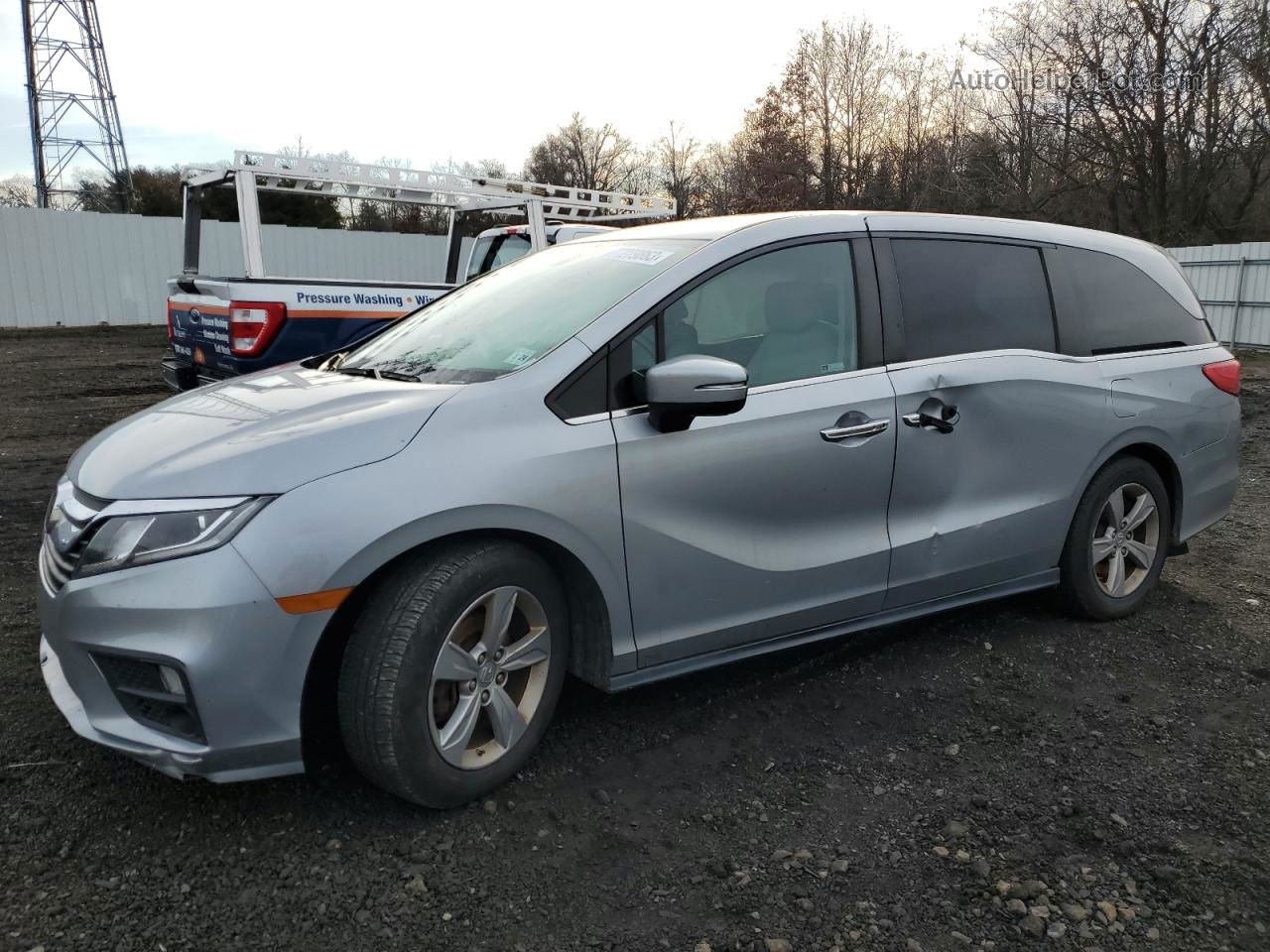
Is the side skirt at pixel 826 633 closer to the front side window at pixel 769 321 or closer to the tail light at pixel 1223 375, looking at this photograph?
the front side window at pixel 769 321

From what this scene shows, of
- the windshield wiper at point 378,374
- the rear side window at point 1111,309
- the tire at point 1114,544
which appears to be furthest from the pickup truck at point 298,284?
the tire at point 1114,544

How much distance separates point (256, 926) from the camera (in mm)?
2252

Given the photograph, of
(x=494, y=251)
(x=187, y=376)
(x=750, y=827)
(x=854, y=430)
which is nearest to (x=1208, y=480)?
(x=854, y=430)

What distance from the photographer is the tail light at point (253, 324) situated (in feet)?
22.1

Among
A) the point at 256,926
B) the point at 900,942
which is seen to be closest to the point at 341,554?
the point at 256,926

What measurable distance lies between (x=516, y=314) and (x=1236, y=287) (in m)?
19.7

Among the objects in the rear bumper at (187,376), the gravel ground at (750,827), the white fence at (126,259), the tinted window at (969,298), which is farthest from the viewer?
the white fence at (126,259)

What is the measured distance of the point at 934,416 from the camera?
3475 mm

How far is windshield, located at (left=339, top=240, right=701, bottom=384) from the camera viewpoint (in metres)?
3.03

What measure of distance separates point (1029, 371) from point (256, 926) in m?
3.22

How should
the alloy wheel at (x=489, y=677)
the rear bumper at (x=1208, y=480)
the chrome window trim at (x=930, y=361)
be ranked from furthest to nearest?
the rear bumper at (x=1208, y=480) → the chrome window trim at (x=930, y=361) → the alloy wheel at (x=489, y=677)

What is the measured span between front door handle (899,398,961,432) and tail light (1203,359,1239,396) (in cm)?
167

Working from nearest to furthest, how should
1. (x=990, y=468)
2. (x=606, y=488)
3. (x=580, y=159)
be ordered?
(x=606, y=488), (x=990, y=468), (x=580, y=159)

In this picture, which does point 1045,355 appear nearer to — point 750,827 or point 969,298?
point 969,298
